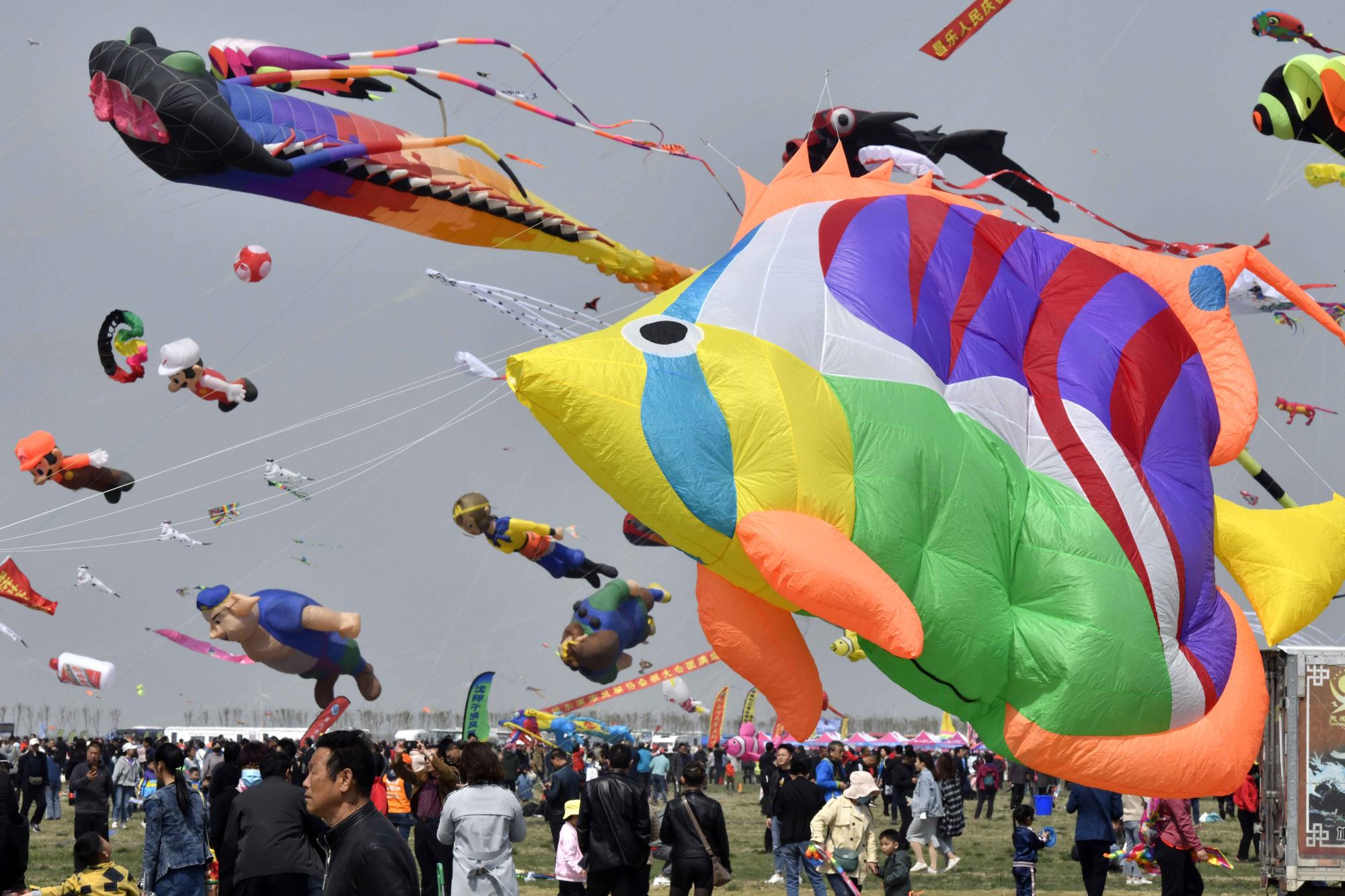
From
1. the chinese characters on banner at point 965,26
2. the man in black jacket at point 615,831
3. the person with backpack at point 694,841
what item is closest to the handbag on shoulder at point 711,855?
the person with backpack at point 694,841

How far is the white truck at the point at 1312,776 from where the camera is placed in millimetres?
12008

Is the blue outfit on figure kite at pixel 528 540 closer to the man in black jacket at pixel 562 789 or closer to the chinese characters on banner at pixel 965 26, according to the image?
the man in black jacket at pixel 562 789

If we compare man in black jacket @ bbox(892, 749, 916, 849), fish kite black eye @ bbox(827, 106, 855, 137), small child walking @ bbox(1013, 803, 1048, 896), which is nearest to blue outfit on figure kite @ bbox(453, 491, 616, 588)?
man in black jacket @ bbox(892, 749, 916, 849)

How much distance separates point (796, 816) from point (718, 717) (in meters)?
28.3

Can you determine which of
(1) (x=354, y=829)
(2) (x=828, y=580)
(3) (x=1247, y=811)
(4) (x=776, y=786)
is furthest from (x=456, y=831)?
(3) (x=1247, y=811)

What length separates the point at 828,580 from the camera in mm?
10430

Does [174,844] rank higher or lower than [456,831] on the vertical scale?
lower

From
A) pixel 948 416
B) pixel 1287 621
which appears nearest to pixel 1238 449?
pixel 1287 621

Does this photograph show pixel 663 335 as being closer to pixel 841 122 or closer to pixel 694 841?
pixel 694 841

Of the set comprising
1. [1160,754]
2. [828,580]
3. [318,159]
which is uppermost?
[318,159]

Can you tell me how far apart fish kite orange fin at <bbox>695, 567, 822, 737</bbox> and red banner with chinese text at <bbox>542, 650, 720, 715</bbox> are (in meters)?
25.9

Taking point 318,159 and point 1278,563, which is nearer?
point 318,159

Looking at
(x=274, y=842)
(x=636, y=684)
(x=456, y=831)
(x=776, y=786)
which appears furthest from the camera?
(x=636, y=684)

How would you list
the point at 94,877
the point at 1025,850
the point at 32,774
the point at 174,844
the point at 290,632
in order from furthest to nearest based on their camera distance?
the point at 32,774 → the point at 290,632 → the point at 1025,850 → the point at 174,844 → the point at 94,877
